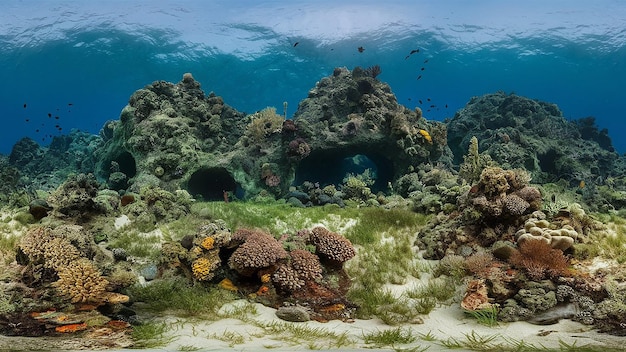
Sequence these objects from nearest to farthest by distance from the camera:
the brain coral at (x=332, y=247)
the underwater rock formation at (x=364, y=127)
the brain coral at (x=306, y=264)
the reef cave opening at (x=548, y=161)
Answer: the brain coral at (x=306, y=264), the brain coral at (x=332, y=247), the underwater rock formation at (x=364, y=127), the reef cave opening at (x=548, y=161)

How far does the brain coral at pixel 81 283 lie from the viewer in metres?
5.32

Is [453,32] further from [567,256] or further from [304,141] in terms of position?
[567,256]

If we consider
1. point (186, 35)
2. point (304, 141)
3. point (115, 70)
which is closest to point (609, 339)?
point (304, 141)

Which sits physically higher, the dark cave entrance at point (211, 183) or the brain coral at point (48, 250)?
the brain coral at point (48, 250)

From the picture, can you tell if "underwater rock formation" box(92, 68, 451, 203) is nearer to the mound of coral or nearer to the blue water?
the mound of coral

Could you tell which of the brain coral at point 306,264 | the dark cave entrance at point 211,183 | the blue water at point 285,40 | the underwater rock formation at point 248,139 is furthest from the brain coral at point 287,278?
the blue water at point 285,40

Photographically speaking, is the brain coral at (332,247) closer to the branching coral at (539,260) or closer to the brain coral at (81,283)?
the branching coral at (539,260)

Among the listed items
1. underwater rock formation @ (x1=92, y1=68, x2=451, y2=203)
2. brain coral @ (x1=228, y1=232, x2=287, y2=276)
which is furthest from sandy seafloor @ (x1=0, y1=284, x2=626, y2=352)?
underwater rock formation @ (x1=92, y1=68, x2=451, y2=203)

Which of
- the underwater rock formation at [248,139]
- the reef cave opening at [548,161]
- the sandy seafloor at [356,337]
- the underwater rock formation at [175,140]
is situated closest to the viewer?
the sandy seafloor at [356,337]

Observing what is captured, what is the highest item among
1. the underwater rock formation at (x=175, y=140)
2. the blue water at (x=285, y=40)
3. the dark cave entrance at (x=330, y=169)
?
the blue water at (x=285, y=40)

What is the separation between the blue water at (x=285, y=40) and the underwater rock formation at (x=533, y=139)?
32.7 ft

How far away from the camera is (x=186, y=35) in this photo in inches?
1938

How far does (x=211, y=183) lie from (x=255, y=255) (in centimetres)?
1324

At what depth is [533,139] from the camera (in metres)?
21.9
